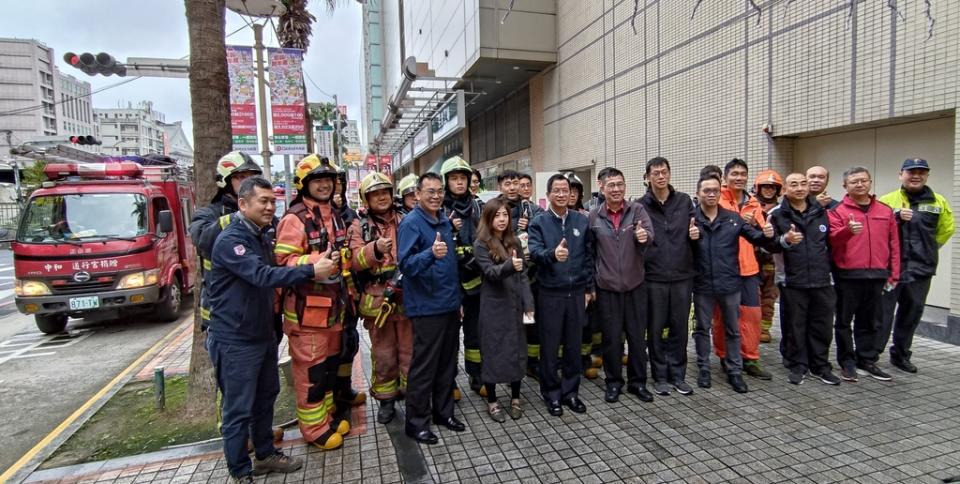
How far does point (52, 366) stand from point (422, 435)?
613 centimetres

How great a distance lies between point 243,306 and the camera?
3008 millimetres

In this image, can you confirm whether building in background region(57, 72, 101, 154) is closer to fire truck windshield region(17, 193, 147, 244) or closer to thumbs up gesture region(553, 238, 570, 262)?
fire truck windshield region(17, 193, 147, 244)

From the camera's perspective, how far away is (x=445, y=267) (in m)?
3.72

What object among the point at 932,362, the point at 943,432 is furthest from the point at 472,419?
the point at 932,362

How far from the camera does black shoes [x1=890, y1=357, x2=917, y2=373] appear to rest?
4.74m

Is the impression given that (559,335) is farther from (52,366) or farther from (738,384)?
(52,366)

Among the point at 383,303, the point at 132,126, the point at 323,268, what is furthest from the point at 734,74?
the point at 132,126

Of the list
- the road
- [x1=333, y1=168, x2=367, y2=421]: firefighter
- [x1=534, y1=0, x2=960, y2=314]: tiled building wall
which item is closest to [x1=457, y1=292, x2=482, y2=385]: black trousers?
[x1=333, y1=168, x2=367, y2=421]: firefighter

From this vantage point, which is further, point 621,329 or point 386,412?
point 621,329

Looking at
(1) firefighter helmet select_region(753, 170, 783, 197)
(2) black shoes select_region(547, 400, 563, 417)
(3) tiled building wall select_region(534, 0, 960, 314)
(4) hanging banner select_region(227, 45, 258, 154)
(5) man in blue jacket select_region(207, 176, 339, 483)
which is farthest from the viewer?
(4) hanging banner select_region(227, 45, 258, 154)

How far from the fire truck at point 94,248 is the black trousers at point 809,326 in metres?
8.42

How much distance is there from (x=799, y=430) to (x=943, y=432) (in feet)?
3.36

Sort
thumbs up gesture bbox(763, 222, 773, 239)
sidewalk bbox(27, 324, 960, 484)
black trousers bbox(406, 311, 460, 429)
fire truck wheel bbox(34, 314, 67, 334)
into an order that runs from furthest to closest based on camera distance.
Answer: fire truck wheel bbox(34, 314, 67, 334) < thumbs up gesture bbox(763, 222, 773, 239) < black trousers bbox(406, 311, 460, 429) < sidewalk bbox(27, 324, 960, 484)

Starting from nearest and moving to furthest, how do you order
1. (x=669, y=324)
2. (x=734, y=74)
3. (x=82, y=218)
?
1. (x=669, y=324)
2. (x=82, y=218)
3. (x=734, y=74)
